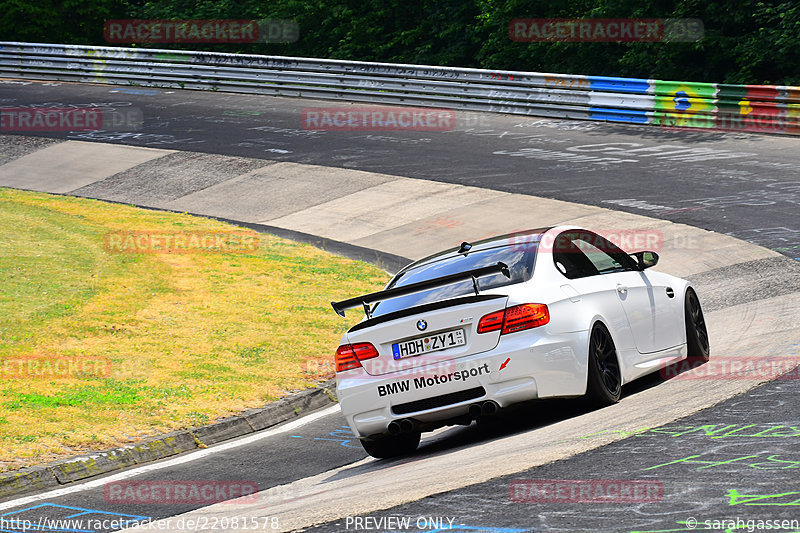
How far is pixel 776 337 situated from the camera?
9.59m

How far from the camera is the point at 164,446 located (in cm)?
907

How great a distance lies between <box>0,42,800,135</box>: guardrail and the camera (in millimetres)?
23375

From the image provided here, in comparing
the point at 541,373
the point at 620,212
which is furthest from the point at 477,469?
the point at 620,212

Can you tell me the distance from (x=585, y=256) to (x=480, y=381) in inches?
69.6

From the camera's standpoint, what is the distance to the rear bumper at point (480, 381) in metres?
7.47

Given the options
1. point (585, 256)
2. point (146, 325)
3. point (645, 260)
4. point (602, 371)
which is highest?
point (585, 256)

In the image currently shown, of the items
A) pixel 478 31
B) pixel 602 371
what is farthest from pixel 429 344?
pixel 478 31

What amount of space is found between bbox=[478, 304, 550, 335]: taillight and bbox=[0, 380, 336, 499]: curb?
3139 millimetres

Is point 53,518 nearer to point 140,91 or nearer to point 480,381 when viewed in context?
point 480,381

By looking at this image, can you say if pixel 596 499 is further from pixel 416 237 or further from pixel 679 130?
pixel 679 130

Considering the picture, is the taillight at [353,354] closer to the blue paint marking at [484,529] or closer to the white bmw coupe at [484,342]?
the white bmw coupe at [484,342]

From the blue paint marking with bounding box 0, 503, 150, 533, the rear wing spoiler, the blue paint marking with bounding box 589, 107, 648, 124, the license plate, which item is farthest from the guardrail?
the blue paint marking with bounding box 0, 503, 150, 533

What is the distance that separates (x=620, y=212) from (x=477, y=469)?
38.1ft

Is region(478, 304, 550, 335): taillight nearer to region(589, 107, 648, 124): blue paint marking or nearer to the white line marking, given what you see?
the white line marking
